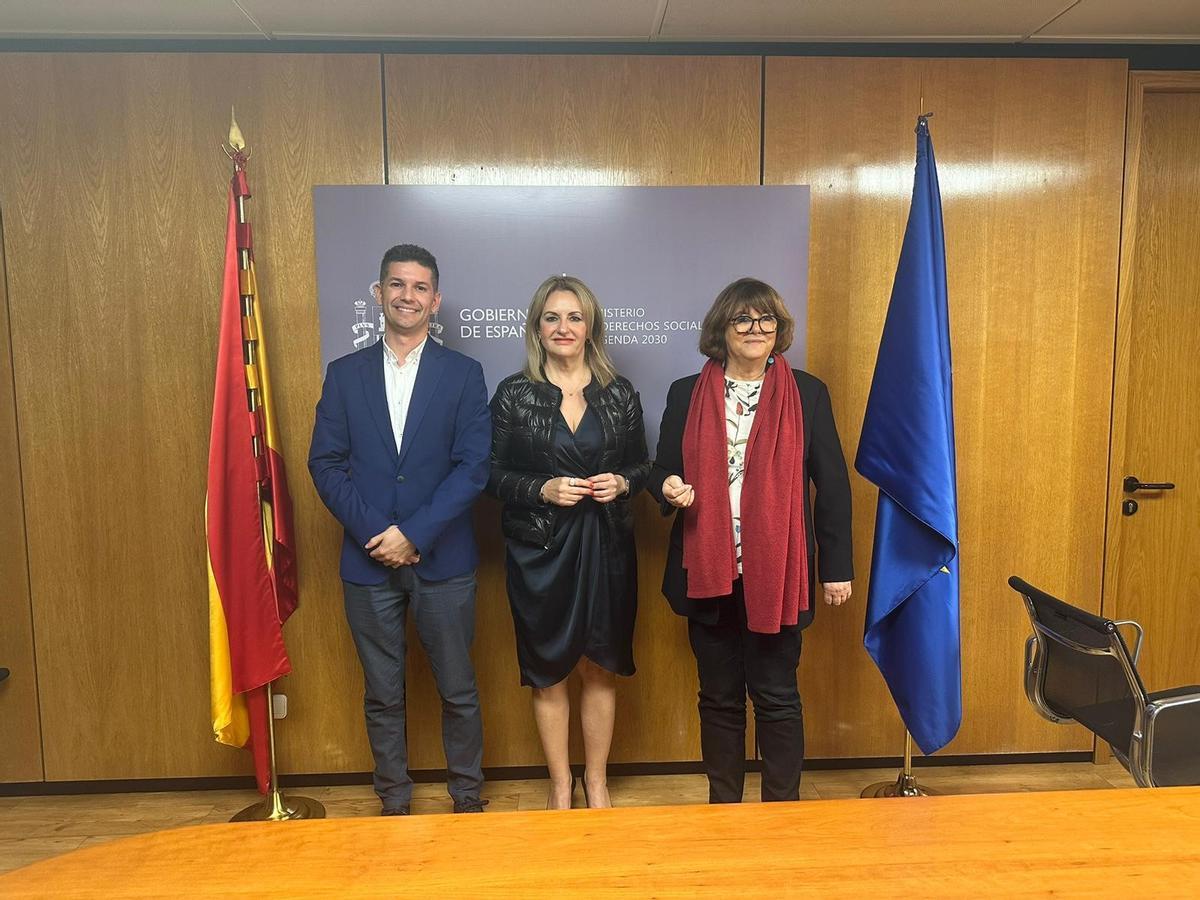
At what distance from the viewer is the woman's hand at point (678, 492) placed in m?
2.59

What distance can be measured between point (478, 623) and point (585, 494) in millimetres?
860

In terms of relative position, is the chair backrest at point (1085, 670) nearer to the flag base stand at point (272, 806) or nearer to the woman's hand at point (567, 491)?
the woman's hand at point (567, 491)

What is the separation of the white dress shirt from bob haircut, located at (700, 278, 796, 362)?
948mm

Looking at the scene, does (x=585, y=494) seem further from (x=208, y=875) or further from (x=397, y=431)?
(x=208, y=875)

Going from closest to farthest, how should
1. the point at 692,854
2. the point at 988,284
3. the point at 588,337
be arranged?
1. the point at 692,854
2. the point at 588,337
3. the point at 988,284

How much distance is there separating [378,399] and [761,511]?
127 centimetres

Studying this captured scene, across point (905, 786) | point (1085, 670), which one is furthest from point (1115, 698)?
point (905, 786)

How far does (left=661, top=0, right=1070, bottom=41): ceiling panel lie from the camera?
2.79 metres

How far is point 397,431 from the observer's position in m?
2.81

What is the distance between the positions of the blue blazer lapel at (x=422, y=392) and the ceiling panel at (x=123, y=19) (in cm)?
128

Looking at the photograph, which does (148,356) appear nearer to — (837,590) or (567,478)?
(567,478)

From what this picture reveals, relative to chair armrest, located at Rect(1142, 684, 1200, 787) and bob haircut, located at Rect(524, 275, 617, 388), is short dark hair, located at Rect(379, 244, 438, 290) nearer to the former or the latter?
bob haircut, located at Rect(524, 275, 617, 388)

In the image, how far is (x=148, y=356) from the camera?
308cm

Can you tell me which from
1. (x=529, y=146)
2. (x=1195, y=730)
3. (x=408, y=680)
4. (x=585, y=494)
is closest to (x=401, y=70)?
(x=529, y=146)
